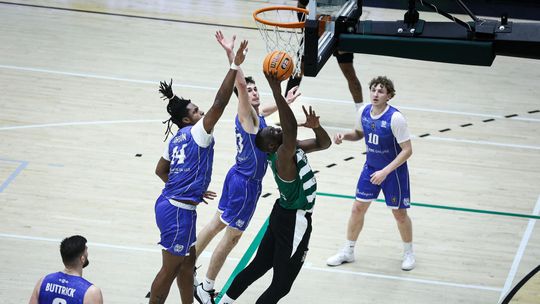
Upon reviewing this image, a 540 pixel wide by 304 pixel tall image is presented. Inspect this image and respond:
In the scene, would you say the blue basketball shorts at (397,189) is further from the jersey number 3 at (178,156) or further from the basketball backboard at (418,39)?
the jersey number 3 at (178,156)

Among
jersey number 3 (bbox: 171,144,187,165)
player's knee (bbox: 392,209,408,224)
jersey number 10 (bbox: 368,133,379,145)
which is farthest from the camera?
player's knee (bbox: 392,209,408,224)

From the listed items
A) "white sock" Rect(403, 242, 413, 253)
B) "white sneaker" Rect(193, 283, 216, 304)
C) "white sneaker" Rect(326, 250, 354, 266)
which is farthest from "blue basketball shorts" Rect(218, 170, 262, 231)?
"white sock" Rect(403, 242, 413, 253)

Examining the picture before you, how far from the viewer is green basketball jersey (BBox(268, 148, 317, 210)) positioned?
22.9 feet

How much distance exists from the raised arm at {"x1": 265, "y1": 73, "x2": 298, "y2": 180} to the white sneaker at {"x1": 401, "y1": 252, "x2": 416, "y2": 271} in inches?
92.0

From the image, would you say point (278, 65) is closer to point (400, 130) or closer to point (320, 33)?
point (320, 33)

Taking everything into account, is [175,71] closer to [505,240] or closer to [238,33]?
[238,33]

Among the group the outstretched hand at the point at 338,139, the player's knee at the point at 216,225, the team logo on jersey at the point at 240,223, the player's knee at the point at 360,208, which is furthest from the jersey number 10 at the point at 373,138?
the player's knee at the point at 216,225

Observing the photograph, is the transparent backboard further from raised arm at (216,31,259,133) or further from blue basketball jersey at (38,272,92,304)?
blue basketball jersey at (38,272,92,304)

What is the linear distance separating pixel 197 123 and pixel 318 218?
3.02 meters

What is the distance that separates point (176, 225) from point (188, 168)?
48cm

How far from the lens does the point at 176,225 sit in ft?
23.1

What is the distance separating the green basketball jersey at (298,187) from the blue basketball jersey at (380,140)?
1.38 metres

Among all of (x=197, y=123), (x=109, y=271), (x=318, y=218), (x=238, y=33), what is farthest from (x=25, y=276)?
(x=238, y=33)

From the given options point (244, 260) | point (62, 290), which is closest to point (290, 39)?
point (244, 260)
